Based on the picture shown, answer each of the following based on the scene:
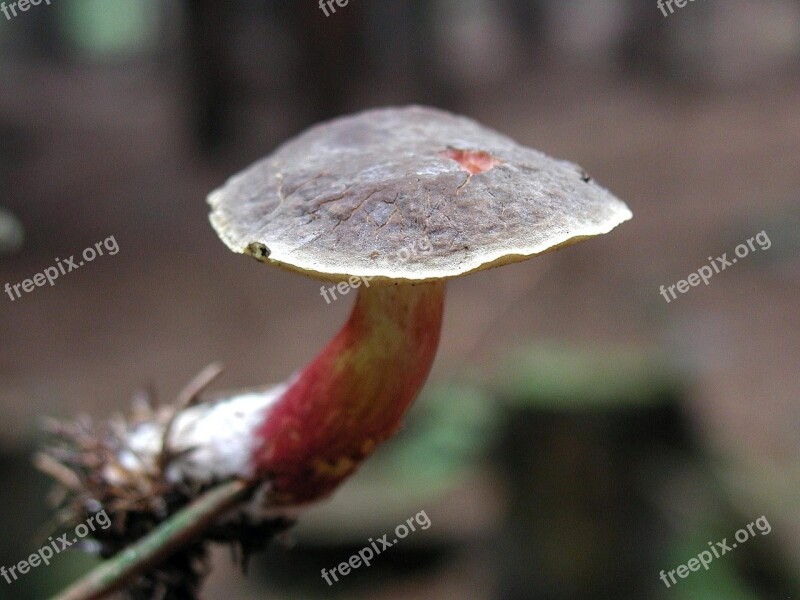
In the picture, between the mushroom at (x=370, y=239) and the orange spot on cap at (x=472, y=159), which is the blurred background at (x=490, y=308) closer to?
the mushroom at (x=370, y=239)

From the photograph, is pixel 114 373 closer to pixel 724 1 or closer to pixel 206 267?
pixel 206 267

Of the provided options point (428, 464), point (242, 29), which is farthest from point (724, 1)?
point (428, 464)

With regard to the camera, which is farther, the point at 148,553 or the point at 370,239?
the point at 148,553

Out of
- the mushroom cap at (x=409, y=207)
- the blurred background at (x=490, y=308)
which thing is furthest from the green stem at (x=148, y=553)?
the mushroom cap at (x=409, y=207)

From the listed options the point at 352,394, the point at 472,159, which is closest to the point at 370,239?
the point at 472,159

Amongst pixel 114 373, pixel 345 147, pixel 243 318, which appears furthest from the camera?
pixel 243 318

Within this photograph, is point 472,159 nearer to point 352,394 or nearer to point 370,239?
point 370,239

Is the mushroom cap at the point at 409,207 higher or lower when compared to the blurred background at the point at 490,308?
higher
